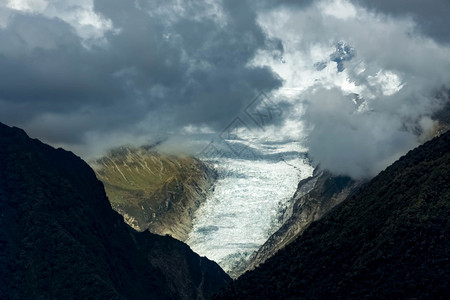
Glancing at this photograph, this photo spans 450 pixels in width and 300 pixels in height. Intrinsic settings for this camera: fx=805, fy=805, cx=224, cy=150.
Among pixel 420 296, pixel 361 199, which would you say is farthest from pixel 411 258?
pixel 361 199

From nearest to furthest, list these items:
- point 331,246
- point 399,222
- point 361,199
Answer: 1. point 399,222
2. point 331,246
3. point 361,199

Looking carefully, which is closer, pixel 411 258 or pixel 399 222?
pixel 411 258

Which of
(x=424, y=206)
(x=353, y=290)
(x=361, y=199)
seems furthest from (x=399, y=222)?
(x=361, y=199)

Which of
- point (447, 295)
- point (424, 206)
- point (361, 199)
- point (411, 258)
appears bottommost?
point (447, 295)

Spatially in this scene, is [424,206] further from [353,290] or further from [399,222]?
[353,290]

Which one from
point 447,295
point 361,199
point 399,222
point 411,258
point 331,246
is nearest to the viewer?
point 447,295

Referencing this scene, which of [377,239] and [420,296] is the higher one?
[377,239]
